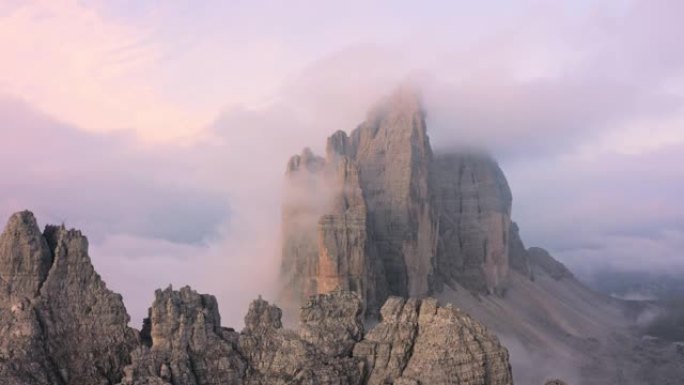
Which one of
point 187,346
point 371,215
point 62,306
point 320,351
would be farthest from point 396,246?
point 62,306

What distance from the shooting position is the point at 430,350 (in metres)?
55.8

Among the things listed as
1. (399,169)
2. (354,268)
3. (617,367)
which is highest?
(399,169)

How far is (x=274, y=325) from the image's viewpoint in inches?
2384

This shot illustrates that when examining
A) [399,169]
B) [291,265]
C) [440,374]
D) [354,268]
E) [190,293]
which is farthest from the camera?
[399,169]

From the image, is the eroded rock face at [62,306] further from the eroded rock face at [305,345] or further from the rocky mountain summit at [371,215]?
the rocky mountain summit at [371,215]

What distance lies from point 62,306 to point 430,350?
22.0 meters

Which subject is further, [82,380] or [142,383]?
[82,380]

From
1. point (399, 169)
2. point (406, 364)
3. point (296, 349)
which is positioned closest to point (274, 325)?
point (296, 349)

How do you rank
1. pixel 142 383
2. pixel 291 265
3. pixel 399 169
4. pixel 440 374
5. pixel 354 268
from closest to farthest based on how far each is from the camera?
pixel 142 383, pixel 440 374, pixel 354 268, pixel 291 265, pixel 399 169

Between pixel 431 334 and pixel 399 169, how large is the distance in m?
113

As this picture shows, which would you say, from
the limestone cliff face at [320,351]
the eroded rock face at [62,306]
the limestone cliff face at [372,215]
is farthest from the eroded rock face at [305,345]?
the limestone cliff face at [372,215]

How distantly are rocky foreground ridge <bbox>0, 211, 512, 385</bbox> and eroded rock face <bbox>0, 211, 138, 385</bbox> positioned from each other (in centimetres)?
6

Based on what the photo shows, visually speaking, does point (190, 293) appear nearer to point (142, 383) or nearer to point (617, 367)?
point (142, 383)

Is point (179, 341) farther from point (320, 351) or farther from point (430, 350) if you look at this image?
point (430, 350)
